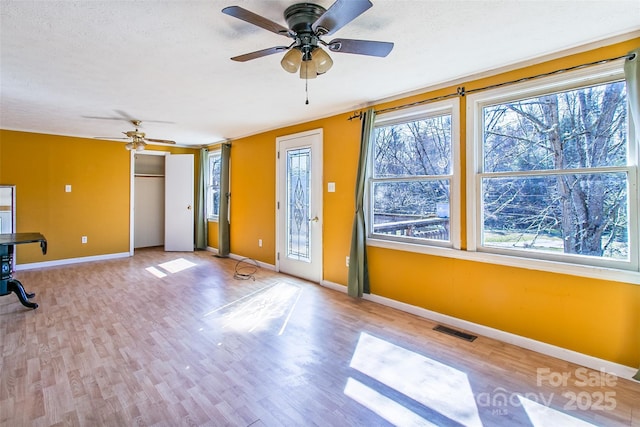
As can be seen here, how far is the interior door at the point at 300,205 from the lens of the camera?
169 inches

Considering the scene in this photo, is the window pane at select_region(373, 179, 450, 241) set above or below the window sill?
above

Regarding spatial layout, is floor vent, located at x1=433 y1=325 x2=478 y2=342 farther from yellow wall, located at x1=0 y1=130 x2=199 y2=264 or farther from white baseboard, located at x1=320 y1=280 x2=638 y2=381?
yellow wall, located at x1=0 y1=130 x2=199 y2=264

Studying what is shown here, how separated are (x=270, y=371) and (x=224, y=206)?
4.26m

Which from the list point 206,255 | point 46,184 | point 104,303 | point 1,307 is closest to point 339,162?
point 104,303

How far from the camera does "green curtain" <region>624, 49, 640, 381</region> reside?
2.03 m

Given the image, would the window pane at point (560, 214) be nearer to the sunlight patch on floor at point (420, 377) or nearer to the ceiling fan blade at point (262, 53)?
the sunlight patch on floor at point (420, 377)

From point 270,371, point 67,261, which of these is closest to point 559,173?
point 270,371

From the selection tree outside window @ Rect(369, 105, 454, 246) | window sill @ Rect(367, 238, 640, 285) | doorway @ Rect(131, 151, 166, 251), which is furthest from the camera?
doorway @ Rect(131, 151, 166, 251)

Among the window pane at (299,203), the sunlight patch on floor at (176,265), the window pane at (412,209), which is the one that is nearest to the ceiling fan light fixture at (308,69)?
the window pane at (412,209)

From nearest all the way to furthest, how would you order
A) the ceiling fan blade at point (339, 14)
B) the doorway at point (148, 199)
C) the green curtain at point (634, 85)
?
the ceiling fan blade at point (339, 14)
the green curtain at point (634, 85)
the doorway at point (148, 199)

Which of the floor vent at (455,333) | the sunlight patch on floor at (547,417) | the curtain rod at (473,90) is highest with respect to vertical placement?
the curtain rod at (473,90)

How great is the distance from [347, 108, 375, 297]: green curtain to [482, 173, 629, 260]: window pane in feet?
4.21

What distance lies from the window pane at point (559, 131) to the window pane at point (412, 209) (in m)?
0.53

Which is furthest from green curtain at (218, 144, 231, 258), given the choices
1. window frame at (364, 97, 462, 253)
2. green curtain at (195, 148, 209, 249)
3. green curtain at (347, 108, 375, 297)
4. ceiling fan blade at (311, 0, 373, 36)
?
ceiling fan blade at (311, 0, 373, 36)
